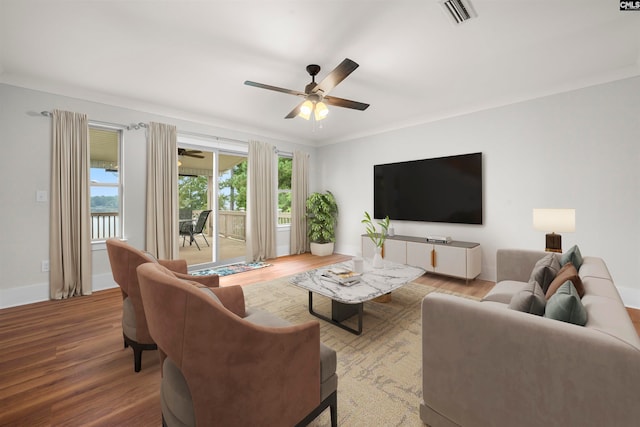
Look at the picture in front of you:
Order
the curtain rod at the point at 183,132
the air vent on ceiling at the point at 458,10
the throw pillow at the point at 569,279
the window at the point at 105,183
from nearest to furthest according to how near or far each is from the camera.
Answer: the throw pillow at the point at 569,279 < the air vent on ceiling at the point at 458,10 < the curtain rod at the point at 183,132 < the window at the point at 105,183

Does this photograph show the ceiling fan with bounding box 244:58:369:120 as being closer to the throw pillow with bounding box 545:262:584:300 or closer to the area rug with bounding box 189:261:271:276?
the throw pillow with bounding box 545:262:584:300

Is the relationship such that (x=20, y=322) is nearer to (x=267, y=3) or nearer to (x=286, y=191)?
(x=267, y=3)

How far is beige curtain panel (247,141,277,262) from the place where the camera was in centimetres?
514

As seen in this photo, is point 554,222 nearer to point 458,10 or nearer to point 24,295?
point 458,10

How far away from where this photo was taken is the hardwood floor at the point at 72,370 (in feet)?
4.89

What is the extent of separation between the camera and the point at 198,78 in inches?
123

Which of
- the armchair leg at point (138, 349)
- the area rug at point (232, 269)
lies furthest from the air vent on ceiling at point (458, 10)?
the area rug at point (232, 269)

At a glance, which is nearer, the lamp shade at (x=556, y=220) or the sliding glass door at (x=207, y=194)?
the lamp shade at (x=556, y=220)

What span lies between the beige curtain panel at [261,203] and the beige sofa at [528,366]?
4.27m

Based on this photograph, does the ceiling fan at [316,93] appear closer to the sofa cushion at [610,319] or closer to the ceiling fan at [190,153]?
the sofa cushion at [610,319]

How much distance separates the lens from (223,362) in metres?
0.94

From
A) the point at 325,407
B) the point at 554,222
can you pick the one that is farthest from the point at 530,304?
the point at 554,222

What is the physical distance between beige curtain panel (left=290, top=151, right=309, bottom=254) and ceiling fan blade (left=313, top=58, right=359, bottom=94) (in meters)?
3.35

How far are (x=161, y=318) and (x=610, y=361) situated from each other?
158cm
